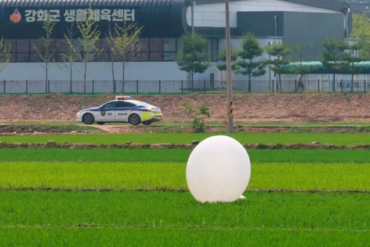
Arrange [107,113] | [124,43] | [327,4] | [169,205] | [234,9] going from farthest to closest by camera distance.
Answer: [327,4]
[234,9]
[124,43]
[107,113]
[169,205]

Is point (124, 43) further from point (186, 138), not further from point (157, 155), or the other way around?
point (157, 155)

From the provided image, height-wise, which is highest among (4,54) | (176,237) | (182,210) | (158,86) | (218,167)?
(4,54)

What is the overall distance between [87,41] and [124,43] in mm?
3780

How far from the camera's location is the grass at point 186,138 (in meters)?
35.3

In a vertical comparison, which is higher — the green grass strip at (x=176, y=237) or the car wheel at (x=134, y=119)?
the car wheel at (x=134, y=119)

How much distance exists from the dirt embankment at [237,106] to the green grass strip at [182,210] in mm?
39416

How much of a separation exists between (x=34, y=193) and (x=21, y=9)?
61197 millimetres

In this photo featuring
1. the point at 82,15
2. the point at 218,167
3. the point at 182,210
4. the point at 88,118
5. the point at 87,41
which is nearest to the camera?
the point at 218,167

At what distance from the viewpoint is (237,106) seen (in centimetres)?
6150

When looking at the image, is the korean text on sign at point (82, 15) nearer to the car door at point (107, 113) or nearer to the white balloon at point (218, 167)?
the car door at point (107, 113)

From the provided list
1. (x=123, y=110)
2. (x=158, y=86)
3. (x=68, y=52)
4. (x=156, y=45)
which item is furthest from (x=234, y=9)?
(x=123, y=110)

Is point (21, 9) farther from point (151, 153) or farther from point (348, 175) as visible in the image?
point (348, 175)

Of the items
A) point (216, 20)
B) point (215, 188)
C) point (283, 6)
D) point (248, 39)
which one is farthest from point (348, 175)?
point (283, 6)

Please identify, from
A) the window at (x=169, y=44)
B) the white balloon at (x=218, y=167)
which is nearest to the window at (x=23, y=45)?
the window at (x=169, y=44)
